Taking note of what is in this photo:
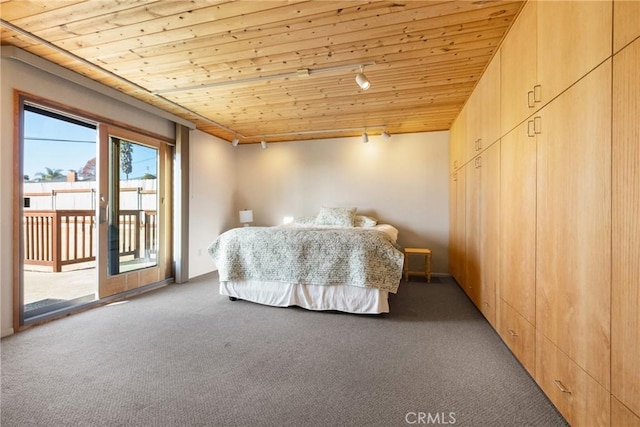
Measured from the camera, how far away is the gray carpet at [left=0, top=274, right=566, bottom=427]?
4.42 ft

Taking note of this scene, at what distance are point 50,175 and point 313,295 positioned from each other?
3633 millimetres

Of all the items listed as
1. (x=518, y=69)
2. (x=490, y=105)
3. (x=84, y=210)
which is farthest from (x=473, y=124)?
(x=84, y=210)

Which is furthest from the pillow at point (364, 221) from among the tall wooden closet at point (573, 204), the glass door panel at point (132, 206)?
the glass door panel at point (132, 206)

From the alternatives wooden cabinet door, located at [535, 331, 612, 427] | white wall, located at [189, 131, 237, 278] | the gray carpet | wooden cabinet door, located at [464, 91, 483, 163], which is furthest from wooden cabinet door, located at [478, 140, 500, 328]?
white wall, located at [189, 131, 237, 278]

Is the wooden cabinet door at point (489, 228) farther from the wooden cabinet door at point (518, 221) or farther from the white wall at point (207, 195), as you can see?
the white wall at point (207, 195)

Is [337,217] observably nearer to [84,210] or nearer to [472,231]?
[472,231]

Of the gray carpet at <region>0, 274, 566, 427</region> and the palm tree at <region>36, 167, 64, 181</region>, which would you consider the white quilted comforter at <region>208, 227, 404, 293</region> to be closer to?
the gray carpet at <region>0, 274, 566, 427</region>

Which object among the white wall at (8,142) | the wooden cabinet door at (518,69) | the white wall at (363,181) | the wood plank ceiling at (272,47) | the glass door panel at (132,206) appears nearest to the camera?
the wooden cabinet door at (518,69)

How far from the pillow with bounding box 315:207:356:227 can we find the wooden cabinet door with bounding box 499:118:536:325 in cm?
241

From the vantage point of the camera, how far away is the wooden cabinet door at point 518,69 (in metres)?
1.60

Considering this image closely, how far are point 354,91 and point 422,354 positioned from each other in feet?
8.79

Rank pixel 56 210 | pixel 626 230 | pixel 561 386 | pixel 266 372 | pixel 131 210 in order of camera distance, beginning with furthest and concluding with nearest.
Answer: pixel 56 210, pixel 131 210, pixel 266 372, pixel 561 386, pixel 626 230

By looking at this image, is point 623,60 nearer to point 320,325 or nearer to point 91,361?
point 320,325

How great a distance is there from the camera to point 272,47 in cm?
222
